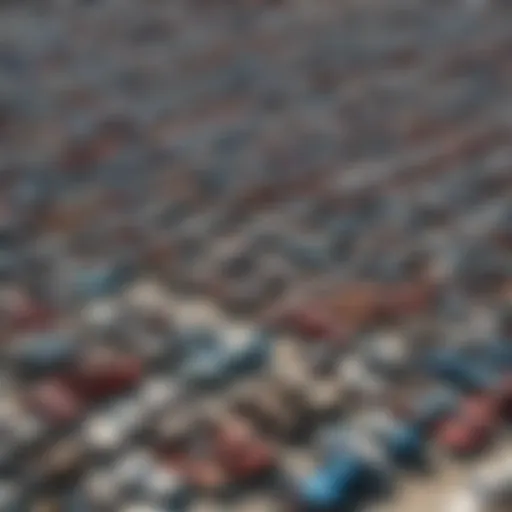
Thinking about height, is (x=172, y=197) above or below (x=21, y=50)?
below

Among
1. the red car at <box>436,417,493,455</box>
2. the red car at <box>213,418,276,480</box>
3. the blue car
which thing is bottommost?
the blue car

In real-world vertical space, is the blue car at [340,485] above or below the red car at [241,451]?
below

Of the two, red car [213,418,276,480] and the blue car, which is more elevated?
red car [213,418,276,480]

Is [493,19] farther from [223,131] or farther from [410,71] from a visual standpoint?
[223,131]

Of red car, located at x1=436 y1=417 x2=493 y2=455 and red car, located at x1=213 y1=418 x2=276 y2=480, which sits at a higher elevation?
red car, located at x1=213 y1=418 x2=276 y2=480

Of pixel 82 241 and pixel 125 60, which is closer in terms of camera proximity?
pixel 82 241

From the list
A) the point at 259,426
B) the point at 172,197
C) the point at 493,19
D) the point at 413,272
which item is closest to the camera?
the point at 259,426

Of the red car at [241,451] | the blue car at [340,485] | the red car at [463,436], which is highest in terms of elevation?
the red car at [241,451]

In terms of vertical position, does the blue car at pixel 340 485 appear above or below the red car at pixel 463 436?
below

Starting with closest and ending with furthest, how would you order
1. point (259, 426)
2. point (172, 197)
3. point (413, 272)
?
point (259, 426) → point (413, 272) → point (172, 197)

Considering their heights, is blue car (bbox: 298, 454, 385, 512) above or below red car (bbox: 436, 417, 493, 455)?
below

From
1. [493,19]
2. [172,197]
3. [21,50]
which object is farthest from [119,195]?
[493,19]
